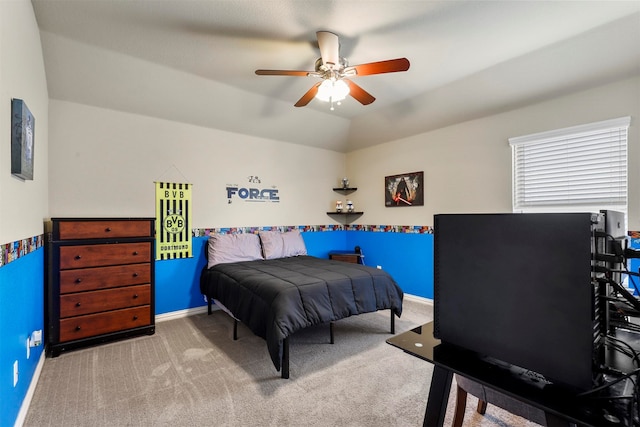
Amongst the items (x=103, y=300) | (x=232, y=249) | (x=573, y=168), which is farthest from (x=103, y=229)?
(x=573, y=168)

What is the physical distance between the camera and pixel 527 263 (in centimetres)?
80

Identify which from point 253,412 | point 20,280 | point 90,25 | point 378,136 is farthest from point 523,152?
point 20,280

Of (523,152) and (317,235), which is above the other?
(523,152)

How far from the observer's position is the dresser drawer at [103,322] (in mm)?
2660

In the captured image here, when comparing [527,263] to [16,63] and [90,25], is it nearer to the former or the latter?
[16,63]

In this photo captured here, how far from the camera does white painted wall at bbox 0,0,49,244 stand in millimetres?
1518

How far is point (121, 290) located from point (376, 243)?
137 inches

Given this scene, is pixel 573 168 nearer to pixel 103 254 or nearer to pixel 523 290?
pixel 523 290

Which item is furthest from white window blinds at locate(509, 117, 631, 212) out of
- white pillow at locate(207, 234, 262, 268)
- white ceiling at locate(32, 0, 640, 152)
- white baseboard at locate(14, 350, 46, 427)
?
white baseboard at locate(14, 350, 46, 427)

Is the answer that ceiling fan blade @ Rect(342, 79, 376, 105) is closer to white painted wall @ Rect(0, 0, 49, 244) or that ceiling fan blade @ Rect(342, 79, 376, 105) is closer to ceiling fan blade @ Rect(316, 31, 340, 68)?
ceiling fan blade @ Rect(316, 31, 340, 68)

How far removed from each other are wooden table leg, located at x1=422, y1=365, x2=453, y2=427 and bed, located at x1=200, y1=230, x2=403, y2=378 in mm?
1343

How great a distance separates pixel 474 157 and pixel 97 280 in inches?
169

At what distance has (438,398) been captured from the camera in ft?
3.59

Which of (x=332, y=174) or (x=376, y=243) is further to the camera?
(x=332, y=174)
